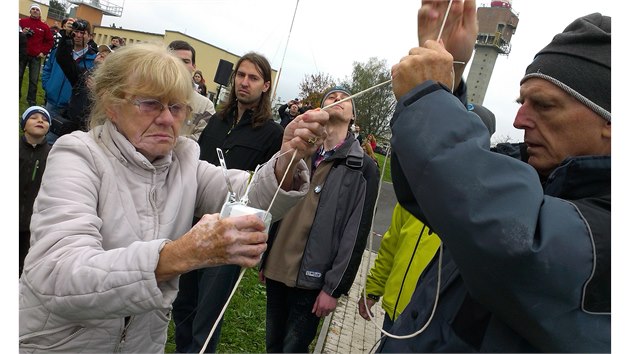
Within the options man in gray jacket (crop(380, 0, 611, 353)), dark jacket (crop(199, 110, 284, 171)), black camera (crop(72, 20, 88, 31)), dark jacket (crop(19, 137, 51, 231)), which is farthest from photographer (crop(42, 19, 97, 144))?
man in gray jacket (crop(380, 0, 611, 353))

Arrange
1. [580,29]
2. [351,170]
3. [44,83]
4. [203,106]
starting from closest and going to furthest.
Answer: [580,29] → [351,170] → [203,106] → [44,83]

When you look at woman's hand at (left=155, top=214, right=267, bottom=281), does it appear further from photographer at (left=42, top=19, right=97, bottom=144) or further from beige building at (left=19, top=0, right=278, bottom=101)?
photographer at (left=42, top=19, right=97, bottom=144)

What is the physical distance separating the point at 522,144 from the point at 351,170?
1.67 metres

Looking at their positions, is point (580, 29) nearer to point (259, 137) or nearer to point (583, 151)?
point (583, 151)

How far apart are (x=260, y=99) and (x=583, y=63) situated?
276 cm

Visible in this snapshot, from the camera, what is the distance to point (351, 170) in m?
3.29

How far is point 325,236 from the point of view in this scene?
321 cm

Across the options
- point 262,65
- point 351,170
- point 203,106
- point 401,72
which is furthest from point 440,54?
point 203,106

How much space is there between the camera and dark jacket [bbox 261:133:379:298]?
3.18 meters

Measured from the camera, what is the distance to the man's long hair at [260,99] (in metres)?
3.70

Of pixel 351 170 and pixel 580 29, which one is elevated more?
pixel 580 29

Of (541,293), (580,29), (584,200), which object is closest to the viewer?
(541,293)

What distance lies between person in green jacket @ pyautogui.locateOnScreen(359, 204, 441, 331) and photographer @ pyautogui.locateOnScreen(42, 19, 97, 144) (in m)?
4.92

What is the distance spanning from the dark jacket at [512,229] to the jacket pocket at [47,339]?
1391mm
